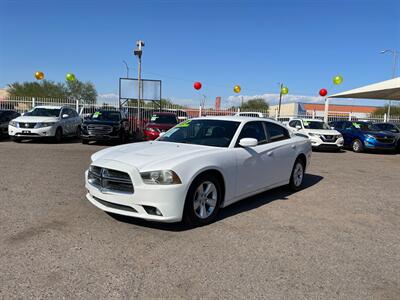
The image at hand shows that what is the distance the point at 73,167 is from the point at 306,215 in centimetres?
624

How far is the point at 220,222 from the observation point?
518 centimetres

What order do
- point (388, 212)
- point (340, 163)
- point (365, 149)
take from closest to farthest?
point (388, 212), point (340, 163), point (365, 149)

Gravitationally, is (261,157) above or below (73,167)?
above

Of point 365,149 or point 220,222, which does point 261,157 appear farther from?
point 365,149

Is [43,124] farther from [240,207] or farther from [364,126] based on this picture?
[364,126]

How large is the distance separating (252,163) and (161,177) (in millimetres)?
1840

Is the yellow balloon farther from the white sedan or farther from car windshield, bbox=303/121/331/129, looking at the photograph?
the white sedan

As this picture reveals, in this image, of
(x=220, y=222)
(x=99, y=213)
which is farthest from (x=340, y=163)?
(x=99, y=213)

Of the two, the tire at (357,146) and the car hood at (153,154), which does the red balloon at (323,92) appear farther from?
the car hood at (153,154)

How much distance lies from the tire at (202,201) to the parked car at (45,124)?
479 inches

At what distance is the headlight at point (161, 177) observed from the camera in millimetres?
4531

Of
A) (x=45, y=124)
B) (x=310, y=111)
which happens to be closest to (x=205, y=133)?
(x=45, y=124)

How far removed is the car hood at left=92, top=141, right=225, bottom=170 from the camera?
467cm

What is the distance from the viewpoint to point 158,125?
15.6 meters
